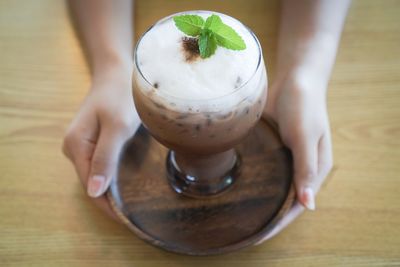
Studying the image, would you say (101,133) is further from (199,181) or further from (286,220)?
(286,220)

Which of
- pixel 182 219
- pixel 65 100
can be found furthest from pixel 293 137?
pixel 65 100

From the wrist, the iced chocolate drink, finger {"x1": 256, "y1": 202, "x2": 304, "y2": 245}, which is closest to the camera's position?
the iced chocolate drink

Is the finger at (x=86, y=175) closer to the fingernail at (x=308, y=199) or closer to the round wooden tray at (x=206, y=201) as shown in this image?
the round wooden tray at (x=206, y=201)

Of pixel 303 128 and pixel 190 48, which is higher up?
pixel 190 48

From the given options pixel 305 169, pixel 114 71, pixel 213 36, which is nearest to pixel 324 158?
pixel 305 169

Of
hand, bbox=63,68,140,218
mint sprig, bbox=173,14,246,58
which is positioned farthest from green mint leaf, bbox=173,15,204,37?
hand, bbox=63,68,140,218

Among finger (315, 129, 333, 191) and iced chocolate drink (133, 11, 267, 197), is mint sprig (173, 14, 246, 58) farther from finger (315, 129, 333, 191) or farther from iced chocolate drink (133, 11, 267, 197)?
finger (315, 129, 333, 191)
